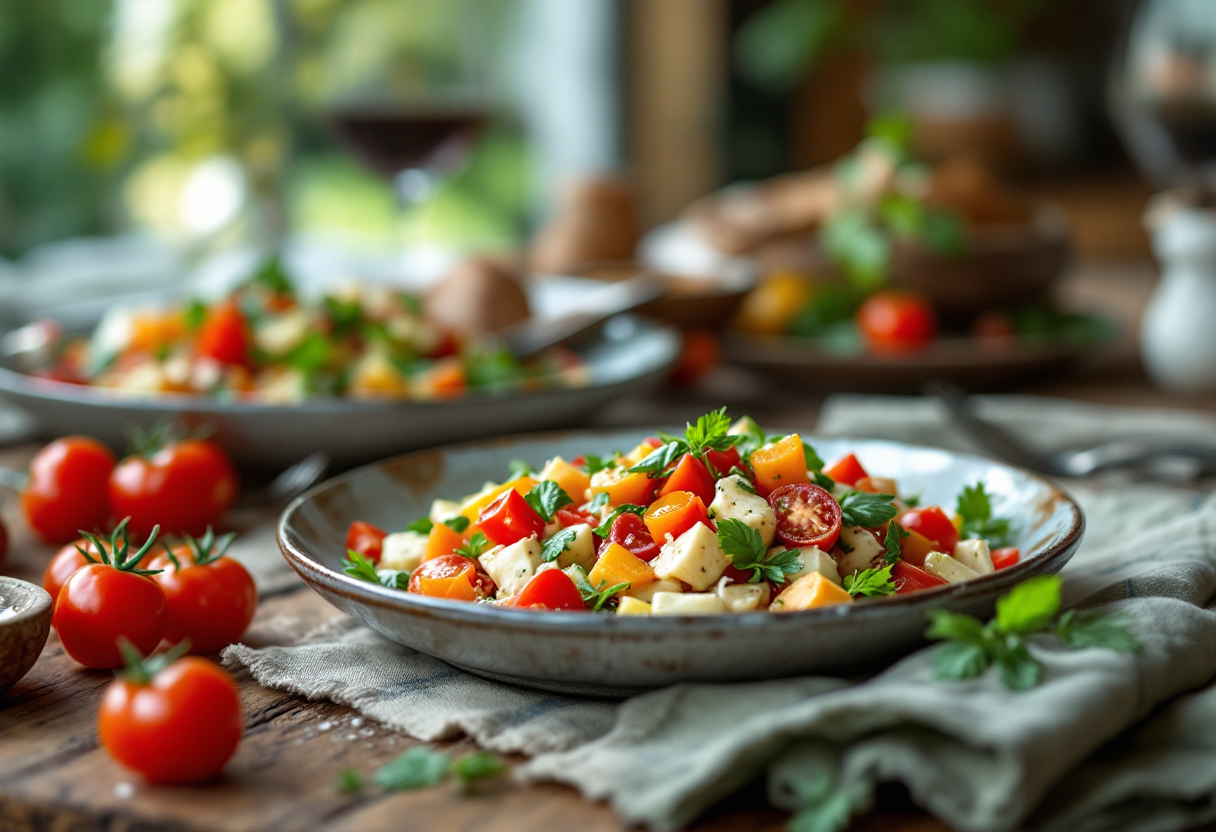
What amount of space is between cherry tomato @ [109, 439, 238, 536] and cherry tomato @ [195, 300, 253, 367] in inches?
18.9

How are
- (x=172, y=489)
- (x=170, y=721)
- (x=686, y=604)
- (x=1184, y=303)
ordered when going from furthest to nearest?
(x=1184, y=303)
(x=172, y=489)
(x=686, y=604)
(x=170, y=721)

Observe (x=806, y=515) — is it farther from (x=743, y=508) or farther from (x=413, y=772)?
(x=413, y=772)

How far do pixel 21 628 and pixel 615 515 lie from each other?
0.63 metres

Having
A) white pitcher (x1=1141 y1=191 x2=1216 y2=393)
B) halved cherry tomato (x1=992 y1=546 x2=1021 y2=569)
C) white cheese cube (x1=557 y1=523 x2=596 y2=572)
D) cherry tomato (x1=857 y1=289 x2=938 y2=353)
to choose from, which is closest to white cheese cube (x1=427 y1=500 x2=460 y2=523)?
white cheese cube (x1=557 y1=523 x2=596 y2=572)

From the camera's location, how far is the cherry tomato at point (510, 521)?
4.76ft

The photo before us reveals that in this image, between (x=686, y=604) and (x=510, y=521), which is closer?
(x=686, y=604)

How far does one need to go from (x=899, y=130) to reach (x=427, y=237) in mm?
4687

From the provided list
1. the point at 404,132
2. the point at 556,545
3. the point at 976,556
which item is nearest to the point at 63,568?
the point at 556,545

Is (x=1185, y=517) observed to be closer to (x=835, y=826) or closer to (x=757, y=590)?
(x=757, y=590)

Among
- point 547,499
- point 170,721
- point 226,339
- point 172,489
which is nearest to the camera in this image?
point 170,721

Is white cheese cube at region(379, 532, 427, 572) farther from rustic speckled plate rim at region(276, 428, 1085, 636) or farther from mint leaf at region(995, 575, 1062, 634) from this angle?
mint leaf at region(995, 575, 1062, 634)

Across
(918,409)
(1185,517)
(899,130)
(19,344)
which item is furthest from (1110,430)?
(19,344)

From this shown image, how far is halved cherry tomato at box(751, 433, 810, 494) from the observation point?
147cm

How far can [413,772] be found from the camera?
1196 millimetres
